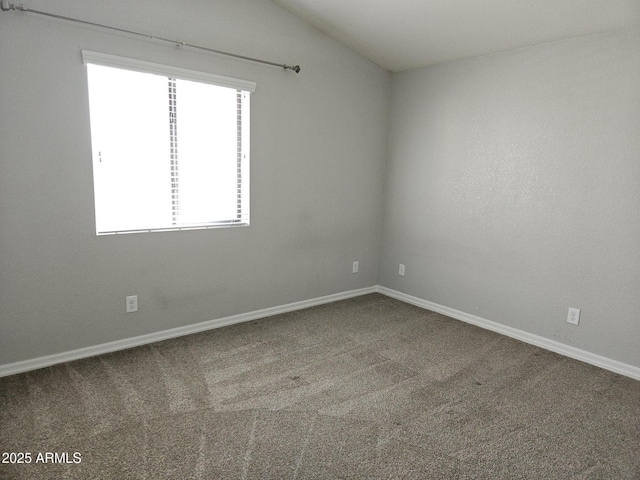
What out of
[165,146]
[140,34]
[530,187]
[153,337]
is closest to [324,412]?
[153,337]

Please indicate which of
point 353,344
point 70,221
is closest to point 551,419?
point 353,344

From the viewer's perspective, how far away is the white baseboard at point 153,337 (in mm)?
2564

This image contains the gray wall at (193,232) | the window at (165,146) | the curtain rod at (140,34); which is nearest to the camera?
the curtain rod at (140,34)

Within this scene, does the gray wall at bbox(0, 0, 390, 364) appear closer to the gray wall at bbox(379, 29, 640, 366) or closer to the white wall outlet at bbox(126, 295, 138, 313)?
the white wall outlet at bbox(126, 295, 138, 313)

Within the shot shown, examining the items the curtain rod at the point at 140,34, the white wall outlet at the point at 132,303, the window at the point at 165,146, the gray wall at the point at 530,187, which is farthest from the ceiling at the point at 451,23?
the white wall outlet at the point at 132,303

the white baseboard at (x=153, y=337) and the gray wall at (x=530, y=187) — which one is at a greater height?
the gray wall at (x=530, y=187)

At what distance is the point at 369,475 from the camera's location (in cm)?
176

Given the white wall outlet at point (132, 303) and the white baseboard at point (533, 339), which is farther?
the white wall outlet at point (132, 303)

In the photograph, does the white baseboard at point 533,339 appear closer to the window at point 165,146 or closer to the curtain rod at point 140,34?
the window at point 165,146

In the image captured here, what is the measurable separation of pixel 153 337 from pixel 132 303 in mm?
311

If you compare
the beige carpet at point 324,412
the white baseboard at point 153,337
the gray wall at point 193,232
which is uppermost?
the gray wall at point 193,232

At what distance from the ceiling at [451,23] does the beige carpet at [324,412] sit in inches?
90.7

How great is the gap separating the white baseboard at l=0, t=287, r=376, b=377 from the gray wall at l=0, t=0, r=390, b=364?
45mm

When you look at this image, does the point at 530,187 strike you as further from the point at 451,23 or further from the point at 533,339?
the point at 451,23
